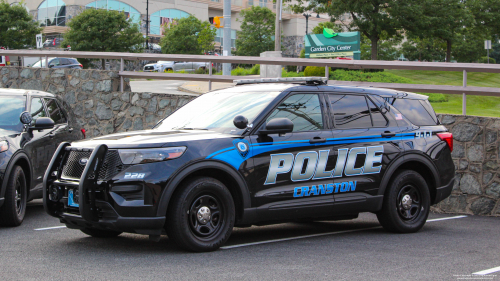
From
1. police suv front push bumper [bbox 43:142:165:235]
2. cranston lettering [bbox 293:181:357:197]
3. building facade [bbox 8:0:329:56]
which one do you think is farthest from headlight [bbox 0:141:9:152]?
building facade [bbox 8:0:329:56]

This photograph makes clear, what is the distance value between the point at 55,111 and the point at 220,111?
3907 mm

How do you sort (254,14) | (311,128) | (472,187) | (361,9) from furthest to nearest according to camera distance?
(254,14), (361,9), (472,187), (311,128)

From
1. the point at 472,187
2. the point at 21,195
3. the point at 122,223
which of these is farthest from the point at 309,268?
the point at 472,187

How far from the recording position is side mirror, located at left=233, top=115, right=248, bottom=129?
20.2 feet

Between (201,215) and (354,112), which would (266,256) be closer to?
(201,215)

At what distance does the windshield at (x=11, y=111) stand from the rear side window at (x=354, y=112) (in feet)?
14.3

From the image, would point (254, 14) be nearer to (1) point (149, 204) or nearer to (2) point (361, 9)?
(2) point (361, 9)

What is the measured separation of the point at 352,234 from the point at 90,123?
7.95m

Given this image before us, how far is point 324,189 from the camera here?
6738mm

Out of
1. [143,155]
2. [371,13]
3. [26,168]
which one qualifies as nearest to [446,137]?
[143,155]

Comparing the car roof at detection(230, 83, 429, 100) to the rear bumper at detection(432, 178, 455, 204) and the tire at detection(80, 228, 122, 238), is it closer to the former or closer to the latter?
the rear bumper at detection(432, 178, 455, 204)

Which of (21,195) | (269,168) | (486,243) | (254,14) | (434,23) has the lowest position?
(486,243)

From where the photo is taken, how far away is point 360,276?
16.8 ft

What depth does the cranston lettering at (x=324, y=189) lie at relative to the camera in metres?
6.53
